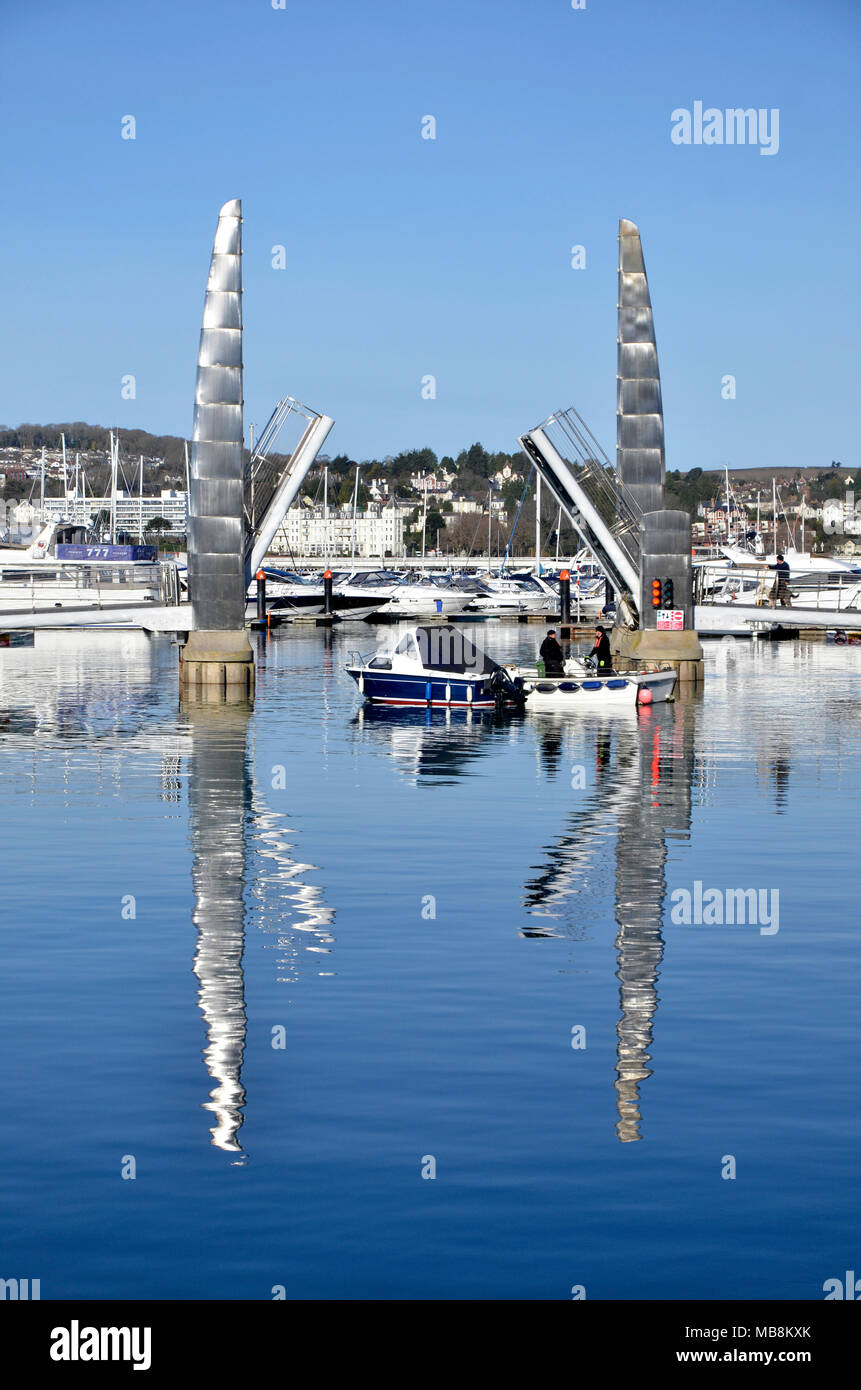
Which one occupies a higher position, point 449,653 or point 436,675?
point 449,653

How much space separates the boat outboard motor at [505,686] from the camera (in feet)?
138

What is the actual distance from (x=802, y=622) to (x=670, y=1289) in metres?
66.5

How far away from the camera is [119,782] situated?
29.3 m

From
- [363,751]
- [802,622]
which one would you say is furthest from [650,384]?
[802,622]

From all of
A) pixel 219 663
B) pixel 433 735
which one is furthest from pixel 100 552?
pixel 433 735

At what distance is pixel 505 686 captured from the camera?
42.3 metres

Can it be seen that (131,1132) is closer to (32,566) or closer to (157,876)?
(157,876)

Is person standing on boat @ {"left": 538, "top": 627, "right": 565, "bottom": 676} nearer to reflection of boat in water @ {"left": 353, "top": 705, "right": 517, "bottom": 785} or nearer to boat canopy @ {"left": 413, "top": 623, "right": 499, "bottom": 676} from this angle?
boat canopy @ {"left": 413, "top": 623, "right": 499, "bottom": 676}

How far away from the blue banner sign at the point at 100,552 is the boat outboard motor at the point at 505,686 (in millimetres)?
72070

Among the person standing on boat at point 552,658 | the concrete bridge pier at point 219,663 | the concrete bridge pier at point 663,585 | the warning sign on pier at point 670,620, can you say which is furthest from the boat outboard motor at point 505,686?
the concrete bridge pier at point 219,663

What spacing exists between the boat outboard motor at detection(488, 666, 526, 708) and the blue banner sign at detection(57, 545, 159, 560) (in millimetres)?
72070

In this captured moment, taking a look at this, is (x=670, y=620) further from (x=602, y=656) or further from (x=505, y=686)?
(x=505, y=686)

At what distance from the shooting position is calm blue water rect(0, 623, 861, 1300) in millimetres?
9305

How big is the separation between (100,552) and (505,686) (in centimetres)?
7316
